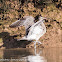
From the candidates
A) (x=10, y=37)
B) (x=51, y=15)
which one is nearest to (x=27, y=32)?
(x=10, y=37)

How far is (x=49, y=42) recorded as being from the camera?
37.1 ft

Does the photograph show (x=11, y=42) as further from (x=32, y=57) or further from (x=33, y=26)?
(x=32, y=57)

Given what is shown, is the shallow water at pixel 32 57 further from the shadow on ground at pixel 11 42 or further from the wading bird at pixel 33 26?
the shadow on ground at pixel 11 42

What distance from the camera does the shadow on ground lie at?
11109 millimetres

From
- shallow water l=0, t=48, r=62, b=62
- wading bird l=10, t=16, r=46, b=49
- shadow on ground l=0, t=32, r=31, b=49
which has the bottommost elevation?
shallow water l=0, t=48, r=62, b=62

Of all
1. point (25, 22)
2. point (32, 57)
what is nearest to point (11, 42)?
point (25, 22)

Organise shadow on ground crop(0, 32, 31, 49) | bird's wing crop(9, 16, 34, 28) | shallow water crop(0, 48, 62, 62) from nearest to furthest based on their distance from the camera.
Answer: shallow water crop(0, 48, 62, 62) → bird's wing crop(9, 16, 34, 28) → shadow on ground crop(0, 32, 31, 49)

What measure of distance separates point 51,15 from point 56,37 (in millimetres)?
1203

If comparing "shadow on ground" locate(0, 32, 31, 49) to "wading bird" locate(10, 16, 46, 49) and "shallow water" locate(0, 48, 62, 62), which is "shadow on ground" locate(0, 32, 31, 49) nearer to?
"wading bird" locate(10, 16, 46, 49)

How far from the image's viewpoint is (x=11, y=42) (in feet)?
36.8

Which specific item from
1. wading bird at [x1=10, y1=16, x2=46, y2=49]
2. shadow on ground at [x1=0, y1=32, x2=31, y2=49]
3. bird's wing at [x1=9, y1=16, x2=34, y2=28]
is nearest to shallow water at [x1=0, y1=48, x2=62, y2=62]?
wading bird at [x1=10, y1=16, x2=46, y2=49]

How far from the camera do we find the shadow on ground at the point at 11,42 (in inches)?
437

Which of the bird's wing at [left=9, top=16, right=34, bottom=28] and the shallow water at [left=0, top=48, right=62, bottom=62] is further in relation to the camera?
the bird's wing at [left=9, top=16, right=34, bottom=28]

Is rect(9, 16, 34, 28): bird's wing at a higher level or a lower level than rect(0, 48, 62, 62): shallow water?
higher
